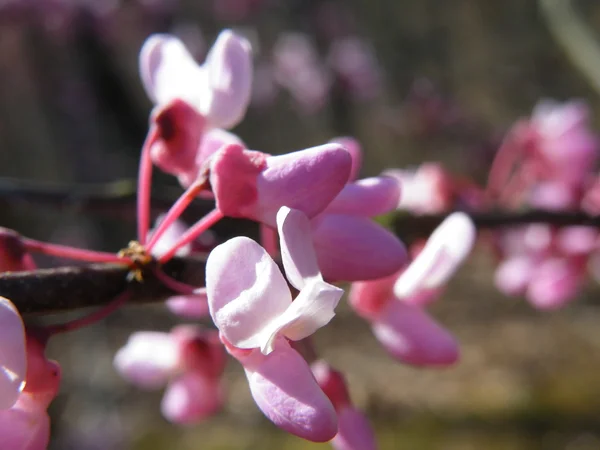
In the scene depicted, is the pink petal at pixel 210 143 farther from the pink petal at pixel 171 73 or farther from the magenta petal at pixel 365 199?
the magenta petal at pixel 365 199

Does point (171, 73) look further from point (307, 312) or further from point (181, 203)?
point (307, 312)

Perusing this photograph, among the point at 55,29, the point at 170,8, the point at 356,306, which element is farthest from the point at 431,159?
the point at 356,306

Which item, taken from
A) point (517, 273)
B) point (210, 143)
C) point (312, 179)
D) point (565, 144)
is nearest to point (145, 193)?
point (210, 143)

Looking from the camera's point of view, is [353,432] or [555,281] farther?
[555,281]

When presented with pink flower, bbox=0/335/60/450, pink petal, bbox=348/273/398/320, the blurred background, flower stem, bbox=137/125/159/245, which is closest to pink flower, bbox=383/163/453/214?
pink petal, bbox=348/273/398/320

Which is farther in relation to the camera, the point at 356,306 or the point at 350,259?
the point at 356,306

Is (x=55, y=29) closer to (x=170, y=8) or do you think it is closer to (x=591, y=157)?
(x=170, y=8)
